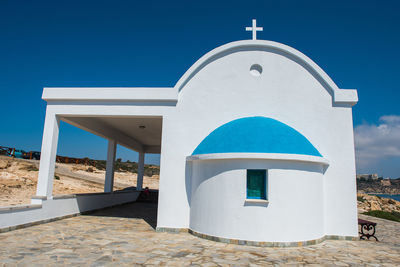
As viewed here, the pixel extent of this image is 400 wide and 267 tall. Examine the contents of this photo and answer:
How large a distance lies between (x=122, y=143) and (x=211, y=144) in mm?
10562

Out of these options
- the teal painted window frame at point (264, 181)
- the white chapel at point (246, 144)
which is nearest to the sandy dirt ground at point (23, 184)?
the white chapel at point (246, 144)

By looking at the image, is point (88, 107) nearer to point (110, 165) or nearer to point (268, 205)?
point (110, 165)

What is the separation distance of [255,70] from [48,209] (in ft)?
31.4

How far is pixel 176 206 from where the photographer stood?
31.8ft

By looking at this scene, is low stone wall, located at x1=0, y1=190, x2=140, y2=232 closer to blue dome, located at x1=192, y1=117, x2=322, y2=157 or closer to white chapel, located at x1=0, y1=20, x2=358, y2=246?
white chapel, located at x1=0, y1=20, x2=358, y2=246

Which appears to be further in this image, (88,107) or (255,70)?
(88,107)

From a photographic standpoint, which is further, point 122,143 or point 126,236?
point 122,143

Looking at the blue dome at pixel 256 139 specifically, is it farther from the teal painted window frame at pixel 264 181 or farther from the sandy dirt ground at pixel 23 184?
the sandy dirt ground at pixel 23 184

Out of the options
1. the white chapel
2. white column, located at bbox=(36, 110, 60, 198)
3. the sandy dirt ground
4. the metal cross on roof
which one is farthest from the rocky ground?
white column, located at bbox=(36, 110, 60, 198)

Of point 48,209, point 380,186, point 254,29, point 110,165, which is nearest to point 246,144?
point 254,29

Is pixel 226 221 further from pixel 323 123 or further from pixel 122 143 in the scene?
pixel 122 143

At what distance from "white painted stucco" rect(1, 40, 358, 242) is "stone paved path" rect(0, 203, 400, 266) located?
2.98 feet

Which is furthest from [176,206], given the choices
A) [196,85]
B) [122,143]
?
[122,143]

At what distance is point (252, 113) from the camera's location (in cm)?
994
